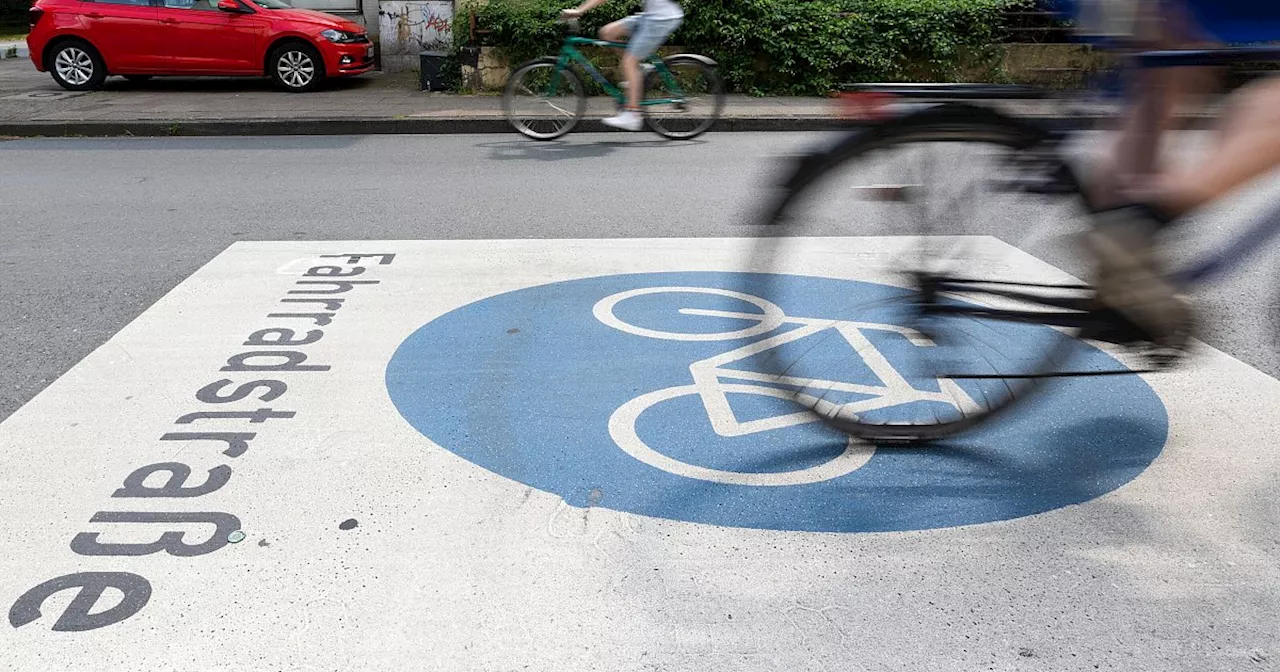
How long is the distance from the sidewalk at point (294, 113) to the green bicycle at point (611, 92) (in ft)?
2.04

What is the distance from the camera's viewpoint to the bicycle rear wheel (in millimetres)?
2984

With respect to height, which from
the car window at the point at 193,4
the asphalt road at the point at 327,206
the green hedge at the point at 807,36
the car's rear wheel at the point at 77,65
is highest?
the car window at the point at 193,4

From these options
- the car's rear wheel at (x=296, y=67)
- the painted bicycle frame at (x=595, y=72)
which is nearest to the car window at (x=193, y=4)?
the car's rear wheel at (x=296, y=67)

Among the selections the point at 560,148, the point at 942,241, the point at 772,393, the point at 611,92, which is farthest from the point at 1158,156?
the point at 611,92

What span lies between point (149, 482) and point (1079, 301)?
2.76 metres

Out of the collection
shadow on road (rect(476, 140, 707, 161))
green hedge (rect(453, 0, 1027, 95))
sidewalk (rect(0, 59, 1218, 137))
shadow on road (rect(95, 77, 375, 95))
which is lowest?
shadow on road (rect(476, 140, 707, 161))

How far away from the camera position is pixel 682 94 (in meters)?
10.1

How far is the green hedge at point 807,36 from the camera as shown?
12.8m

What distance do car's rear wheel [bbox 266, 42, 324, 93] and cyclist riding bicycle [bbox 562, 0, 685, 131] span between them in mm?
5497

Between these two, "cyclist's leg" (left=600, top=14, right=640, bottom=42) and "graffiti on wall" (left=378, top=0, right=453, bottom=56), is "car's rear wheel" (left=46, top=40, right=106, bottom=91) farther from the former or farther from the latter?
"cyclist's leg" (left=600, top=14, right=640, bottom=42)

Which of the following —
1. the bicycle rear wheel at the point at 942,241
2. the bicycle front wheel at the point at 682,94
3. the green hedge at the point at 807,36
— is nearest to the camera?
the bicycle rear wheel at the point at 942,241

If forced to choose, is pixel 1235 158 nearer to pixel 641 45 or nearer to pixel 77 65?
pixel 641 45

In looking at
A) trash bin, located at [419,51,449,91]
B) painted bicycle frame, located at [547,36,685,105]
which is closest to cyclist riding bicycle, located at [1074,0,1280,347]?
painted bicycle frame, located at [547,36,685,105]

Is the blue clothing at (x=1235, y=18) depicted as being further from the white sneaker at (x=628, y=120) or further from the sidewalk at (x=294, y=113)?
the sidewalk at (x=294, y=113)
